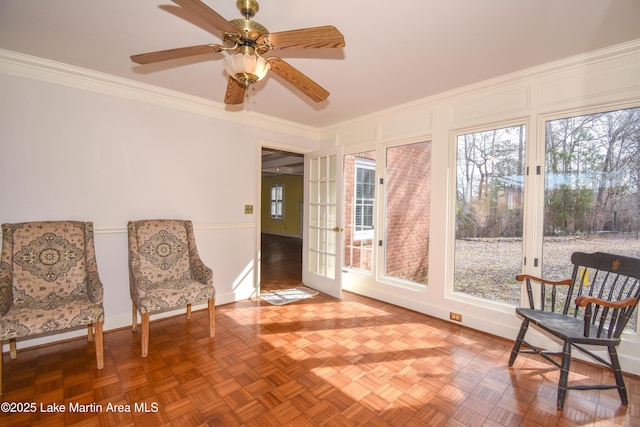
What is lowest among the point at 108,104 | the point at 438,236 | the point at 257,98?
the point at 438,236

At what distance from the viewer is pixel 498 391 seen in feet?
6.49

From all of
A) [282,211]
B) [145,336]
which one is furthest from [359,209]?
[282,211]

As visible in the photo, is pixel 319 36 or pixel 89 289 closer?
pixel 319 36

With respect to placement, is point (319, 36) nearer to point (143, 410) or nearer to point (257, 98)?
point (257, 98)

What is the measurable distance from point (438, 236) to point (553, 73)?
175 cm

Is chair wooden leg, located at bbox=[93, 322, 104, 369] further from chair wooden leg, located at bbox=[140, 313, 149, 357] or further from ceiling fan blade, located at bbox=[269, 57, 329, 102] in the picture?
ceiling fan blade, located at bbox=[269, 57, 329, 102]

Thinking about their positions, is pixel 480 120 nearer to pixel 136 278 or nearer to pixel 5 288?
pixel 136 278

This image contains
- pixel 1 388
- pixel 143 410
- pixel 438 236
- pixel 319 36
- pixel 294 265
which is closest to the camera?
pixel 319 36

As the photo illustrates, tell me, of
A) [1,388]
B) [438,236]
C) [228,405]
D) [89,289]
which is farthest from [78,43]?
[438,236]

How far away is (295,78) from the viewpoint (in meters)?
1.84

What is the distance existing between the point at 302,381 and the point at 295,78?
207 cm

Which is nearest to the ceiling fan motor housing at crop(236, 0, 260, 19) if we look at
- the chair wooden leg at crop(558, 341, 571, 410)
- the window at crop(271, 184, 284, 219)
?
the chair wooden leg at crop(558, 341, 571, 410)

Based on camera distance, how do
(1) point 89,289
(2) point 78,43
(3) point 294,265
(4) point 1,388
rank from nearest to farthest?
1. (4) point 1,388
2. (2) point 78,43
3. (1) point 89,289
4. (3) point 294,265

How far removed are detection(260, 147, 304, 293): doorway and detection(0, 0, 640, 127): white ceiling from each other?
12.9 ft
